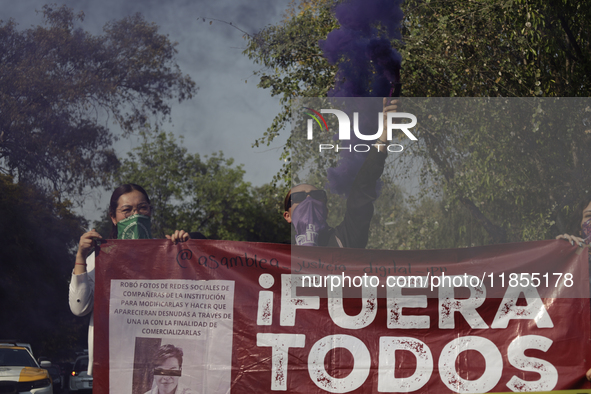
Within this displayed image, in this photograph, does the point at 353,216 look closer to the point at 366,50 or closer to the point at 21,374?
the point at 366,50

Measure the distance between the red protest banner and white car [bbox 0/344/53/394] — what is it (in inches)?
264

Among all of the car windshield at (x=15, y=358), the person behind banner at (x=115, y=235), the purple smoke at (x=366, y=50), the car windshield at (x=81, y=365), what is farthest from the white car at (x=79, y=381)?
the person behind banner at (x=115, y=235)

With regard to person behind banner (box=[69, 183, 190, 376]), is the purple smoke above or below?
above

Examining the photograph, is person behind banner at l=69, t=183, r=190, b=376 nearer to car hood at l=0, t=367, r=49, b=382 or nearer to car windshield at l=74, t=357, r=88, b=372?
car hood at l=0, t=367, r=49, b=382

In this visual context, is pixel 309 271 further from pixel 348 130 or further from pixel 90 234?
pixel 348 130

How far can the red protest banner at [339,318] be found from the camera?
4418 millimetres

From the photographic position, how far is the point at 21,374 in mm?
10258

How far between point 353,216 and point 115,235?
1997mm

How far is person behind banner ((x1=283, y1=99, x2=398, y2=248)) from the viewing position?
516cm

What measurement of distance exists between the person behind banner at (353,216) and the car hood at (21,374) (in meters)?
7.21

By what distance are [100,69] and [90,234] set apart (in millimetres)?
24130

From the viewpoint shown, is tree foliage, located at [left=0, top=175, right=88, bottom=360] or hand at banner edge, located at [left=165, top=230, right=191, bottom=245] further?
tree foliage, located at [left=0, top=175, right=88, bottom=360]

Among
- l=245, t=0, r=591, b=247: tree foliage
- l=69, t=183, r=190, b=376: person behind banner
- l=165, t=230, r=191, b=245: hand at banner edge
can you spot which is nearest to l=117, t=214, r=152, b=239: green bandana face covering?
l=69, t=183, r=190, b=376: person behind banner

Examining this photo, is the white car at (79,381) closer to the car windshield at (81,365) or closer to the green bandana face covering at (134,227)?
the car windshield at (81,365)
